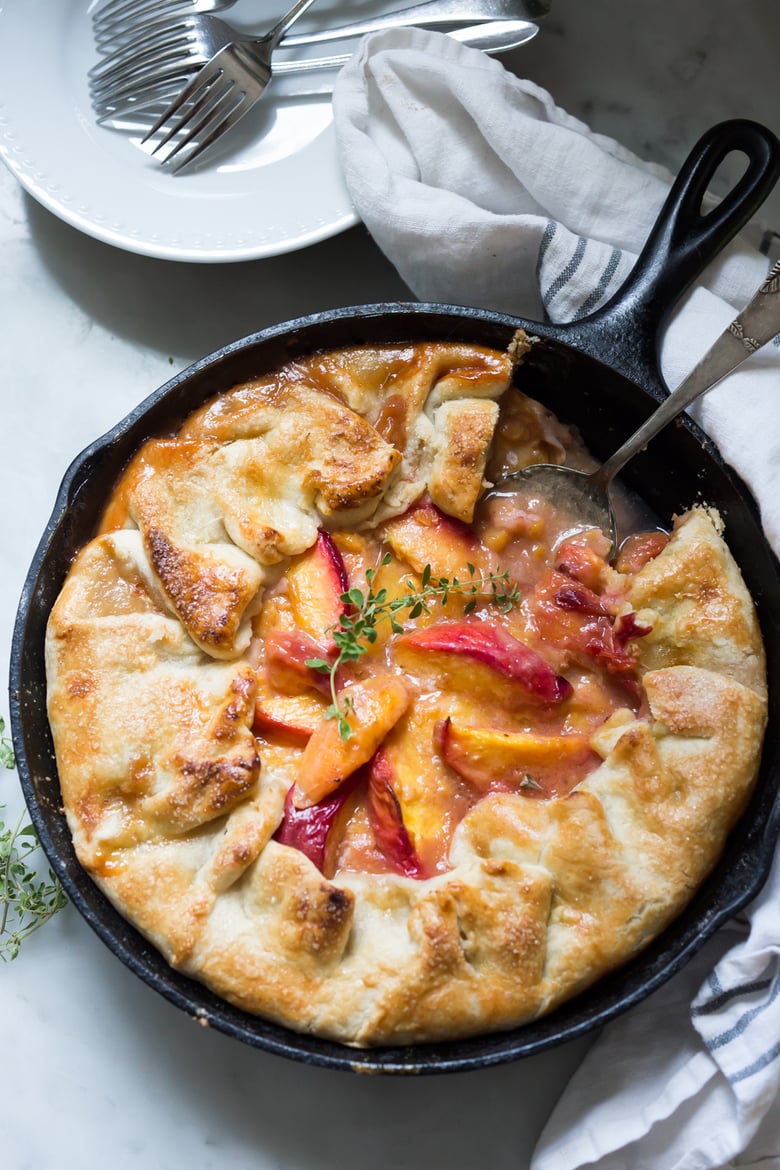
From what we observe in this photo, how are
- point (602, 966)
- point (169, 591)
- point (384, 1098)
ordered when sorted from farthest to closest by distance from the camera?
1. point (384, 1098)
2. point (169, 591)
3. point (602, 966)

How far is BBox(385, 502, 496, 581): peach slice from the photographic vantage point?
104 inches

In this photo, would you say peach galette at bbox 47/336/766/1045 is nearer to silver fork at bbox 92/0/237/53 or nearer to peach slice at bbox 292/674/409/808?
peach slice at bbox 292/674/409/808

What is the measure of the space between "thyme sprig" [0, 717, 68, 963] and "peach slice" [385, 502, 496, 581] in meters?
1.12

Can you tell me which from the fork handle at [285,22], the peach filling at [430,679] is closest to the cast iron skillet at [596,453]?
the peach filling at [430,679]

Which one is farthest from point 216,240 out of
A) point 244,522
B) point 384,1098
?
point 384,1098

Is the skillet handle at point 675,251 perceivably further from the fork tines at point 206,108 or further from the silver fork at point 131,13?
the silver fork at point 131,13

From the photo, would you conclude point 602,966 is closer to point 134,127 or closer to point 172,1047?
point 172,1047

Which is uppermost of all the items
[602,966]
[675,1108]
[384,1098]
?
[602,966]

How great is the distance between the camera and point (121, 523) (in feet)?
8.71

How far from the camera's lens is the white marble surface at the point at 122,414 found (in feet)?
9.09

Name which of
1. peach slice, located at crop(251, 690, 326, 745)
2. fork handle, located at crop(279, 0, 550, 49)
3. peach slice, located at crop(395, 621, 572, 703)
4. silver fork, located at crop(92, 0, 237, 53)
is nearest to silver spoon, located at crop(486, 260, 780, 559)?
peach slice, located at crop(395, 621, 572, 703)

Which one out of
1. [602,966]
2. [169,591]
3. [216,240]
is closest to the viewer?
[602,966]

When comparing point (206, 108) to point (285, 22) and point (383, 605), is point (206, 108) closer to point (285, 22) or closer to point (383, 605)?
point (285, 22)

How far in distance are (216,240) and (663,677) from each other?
1687 millimetres
